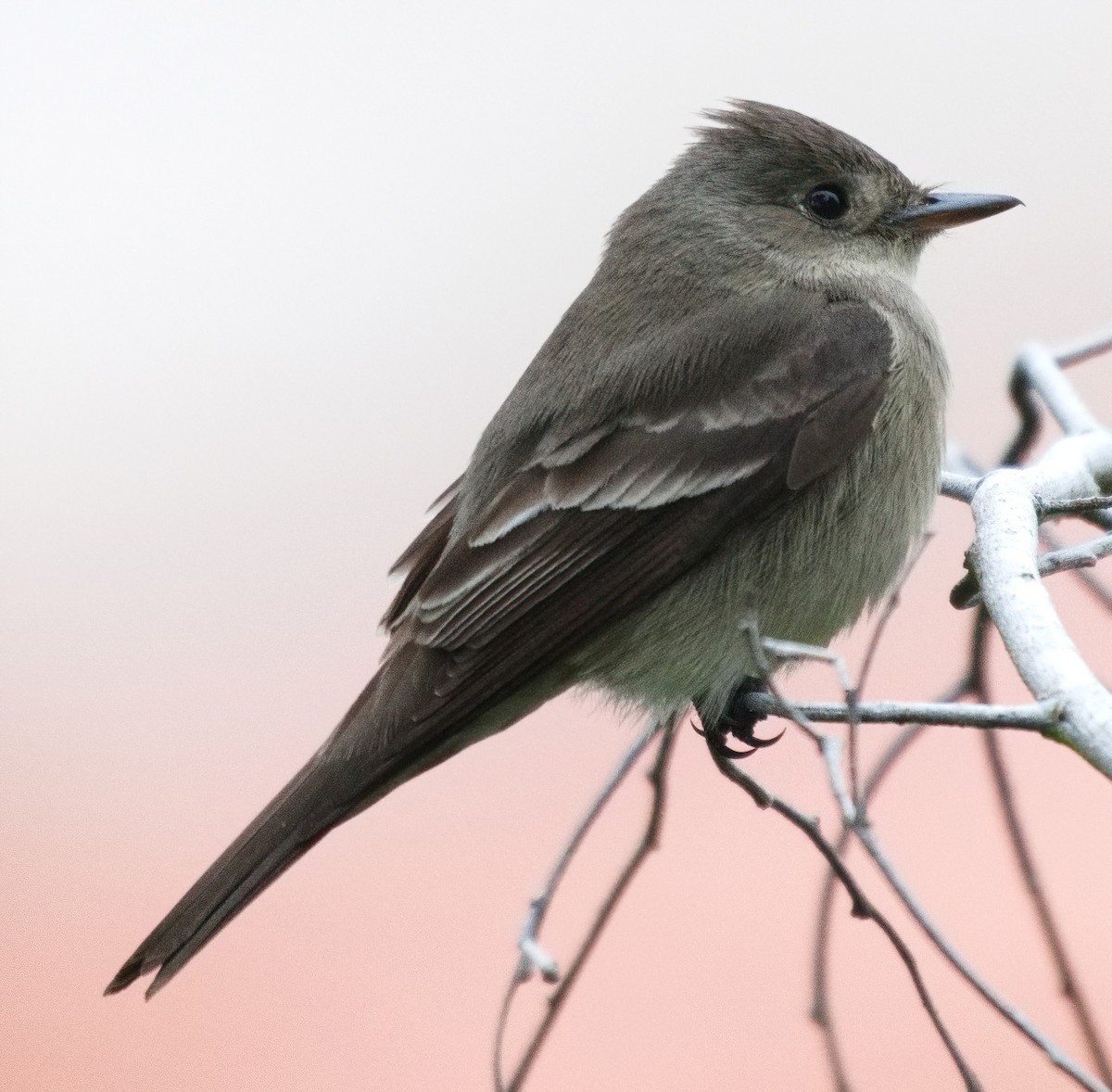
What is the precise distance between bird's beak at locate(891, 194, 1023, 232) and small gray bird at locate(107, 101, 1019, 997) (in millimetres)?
13

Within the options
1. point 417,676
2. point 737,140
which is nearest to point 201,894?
point 417,676

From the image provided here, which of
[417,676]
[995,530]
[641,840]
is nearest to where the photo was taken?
[995,530]

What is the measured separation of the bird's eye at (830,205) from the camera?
139 inches

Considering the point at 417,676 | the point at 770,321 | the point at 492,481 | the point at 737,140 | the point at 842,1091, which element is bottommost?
the point at 842,1091

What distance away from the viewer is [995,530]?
2.11 metres

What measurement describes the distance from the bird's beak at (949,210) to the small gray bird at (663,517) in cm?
1

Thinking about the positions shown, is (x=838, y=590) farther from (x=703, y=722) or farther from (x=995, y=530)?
(x=995, y=530)

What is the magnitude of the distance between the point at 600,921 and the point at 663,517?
1.00m

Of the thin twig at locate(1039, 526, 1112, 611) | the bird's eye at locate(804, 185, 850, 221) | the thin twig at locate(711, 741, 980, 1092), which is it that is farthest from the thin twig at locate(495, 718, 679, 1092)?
the bird's eye at locate(804, 185, 850, 221)

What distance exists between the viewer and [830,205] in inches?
139

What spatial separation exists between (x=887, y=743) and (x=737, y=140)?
159 cm

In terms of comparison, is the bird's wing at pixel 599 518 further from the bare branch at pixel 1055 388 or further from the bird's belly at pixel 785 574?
the bare branch at pixel 1055 388

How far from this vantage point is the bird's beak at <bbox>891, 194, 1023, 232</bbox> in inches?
134

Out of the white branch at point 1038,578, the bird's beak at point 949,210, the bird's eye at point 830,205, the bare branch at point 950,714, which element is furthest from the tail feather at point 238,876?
the bird's beak at point 949,210
